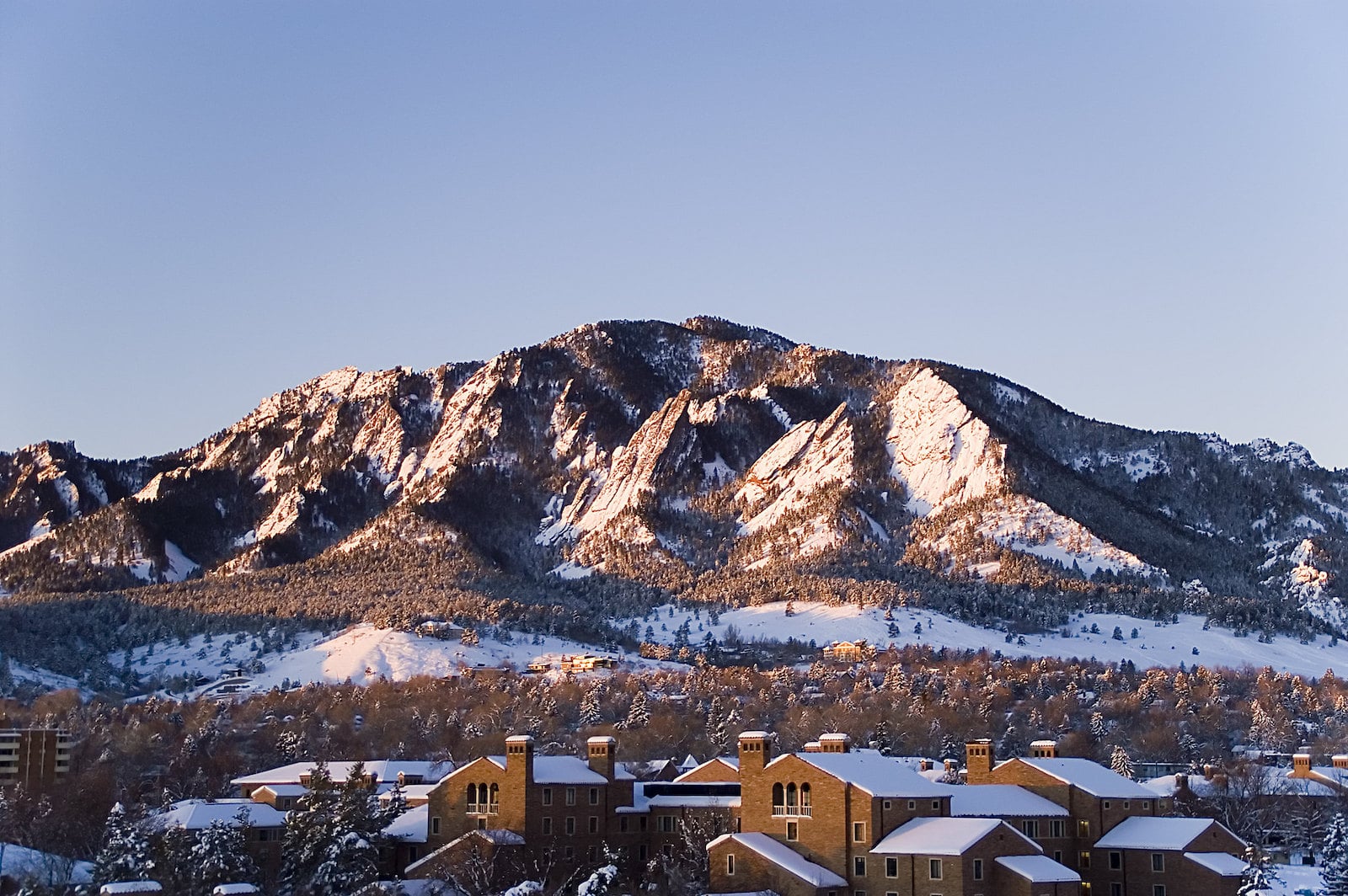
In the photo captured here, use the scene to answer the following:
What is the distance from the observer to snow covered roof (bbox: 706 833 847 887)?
93125 mm

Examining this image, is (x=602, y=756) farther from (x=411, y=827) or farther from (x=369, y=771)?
(x=369, y=771)

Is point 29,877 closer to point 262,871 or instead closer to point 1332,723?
point 262,871

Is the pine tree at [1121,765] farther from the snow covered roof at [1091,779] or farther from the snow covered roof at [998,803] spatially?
the snow covered roof at [998,803]

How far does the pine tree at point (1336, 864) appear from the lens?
99.1m

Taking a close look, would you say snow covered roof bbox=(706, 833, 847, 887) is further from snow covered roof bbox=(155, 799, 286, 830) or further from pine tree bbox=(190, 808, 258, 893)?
snow covered roof bbox=(155, 799, 286, 830)

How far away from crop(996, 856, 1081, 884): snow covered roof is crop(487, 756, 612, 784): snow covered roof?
1058 inches

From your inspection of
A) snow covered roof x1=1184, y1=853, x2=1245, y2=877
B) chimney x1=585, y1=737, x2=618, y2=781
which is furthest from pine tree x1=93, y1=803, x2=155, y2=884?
snow covered roof x1=1184, y1=853, x2=1245, y2=877

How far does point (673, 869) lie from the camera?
99875 millimetres

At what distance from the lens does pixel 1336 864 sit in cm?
10106

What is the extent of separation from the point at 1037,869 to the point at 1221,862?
12.5m

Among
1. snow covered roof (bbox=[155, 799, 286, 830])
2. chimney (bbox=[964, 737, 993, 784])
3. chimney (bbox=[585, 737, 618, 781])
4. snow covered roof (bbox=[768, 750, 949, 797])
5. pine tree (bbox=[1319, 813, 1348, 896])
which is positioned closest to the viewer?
snow covered roof (bbox=[768, 750, 949, 797])

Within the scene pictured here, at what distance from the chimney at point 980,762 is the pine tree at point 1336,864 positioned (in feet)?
61.1

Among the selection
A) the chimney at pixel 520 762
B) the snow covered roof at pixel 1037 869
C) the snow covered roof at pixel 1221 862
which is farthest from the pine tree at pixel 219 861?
the snow covered roof at pixel 1221 862

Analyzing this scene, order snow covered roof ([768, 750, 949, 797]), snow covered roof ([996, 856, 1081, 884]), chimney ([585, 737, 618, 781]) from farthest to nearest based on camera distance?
chimney ([585, 737, 618, 781]), snow covered roof ([768, 750, 949, 797]), snow covered roof ([996, 856, 1081, 884])
